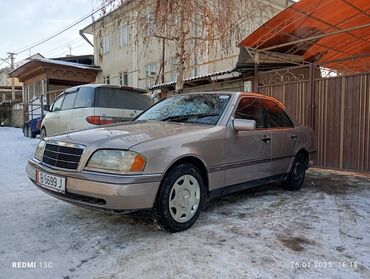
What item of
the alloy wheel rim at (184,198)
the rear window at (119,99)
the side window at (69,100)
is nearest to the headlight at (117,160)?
the alloy wheel rim at (184,198)

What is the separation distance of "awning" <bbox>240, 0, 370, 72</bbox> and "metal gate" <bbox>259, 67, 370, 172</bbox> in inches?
21.9

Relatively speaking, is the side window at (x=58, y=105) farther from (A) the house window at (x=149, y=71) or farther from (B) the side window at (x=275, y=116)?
(A) the house window at (x=149, y=71)

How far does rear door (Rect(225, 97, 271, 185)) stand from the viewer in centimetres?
417

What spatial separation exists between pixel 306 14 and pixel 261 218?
4881mm

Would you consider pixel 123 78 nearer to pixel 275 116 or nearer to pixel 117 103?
pixel 117 103

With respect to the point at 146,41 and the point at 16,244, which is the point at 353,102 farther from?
the point at 16,244

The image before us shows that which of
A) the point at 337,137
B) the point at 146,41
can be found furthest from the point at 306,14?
the point at 146,41

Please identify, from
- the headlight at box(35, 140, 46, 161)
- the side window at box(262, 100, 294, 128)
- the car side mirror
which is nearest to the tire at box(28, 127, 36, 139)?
the headlight at box(35, 140, 46, 161)

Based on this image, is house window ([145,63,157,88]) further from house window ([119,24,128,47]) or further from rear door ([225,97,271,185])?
rear door ([225,97,271,185])

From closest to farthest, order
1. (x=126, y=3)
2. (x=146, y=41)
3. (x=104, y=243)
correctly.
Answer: (x=104, y=243)
(x=126, y=3)
(x=146, y=41)

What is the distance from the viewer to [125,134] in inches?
139

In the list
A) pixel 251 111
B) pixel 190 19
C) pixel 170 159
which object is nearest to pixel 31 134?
pixel 190 19

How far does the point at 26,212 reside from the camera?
13.8ft

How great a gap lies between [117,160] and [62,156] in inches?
27.1
